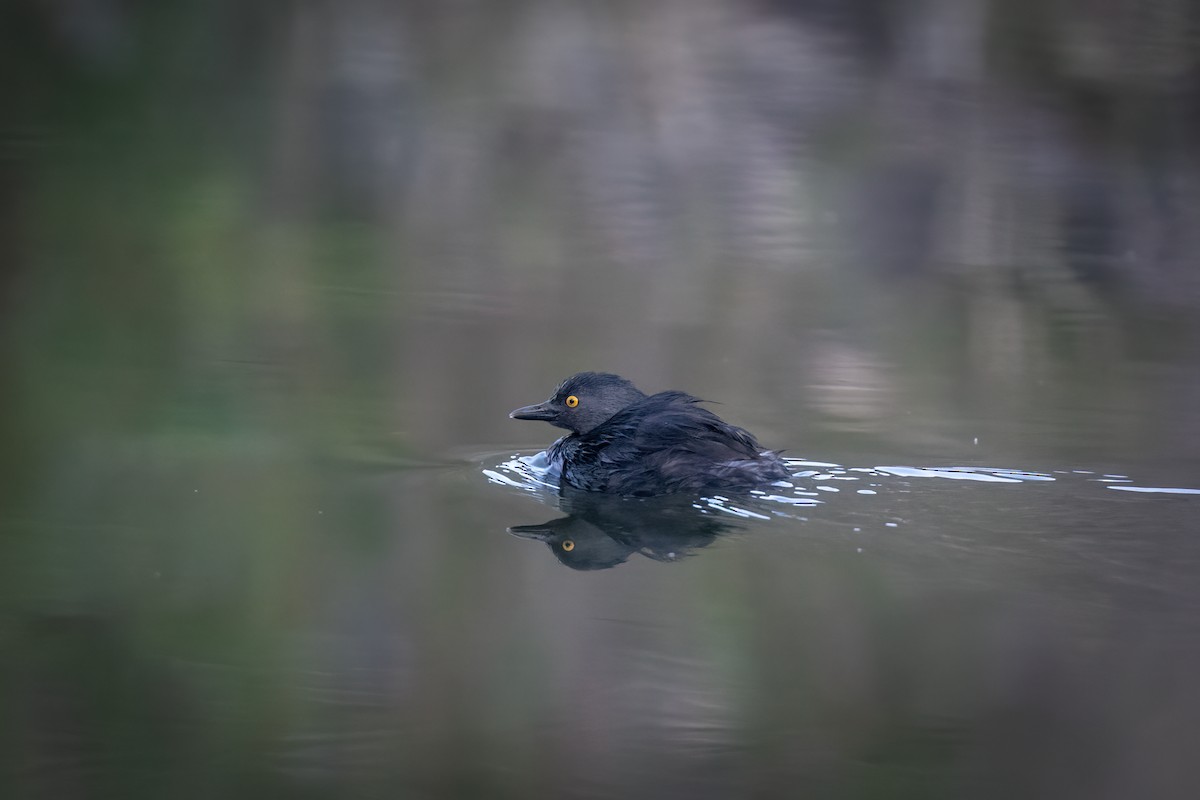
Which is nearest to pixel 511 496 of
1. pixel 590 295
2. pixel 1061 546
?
pixel 1061 546

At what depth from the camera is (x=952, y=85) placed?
12.8 metres

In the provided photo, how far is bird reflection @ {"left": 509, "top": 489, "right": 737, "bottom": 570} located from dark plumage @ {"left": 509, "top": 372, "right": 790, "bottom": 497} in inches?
3.6

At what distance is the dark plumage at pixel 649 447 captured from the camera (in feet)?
18.8

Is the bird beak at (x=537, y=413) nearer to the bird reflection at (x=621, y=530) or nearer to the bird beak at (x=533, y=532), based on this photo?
the bird reflection at (x=621, y=530)

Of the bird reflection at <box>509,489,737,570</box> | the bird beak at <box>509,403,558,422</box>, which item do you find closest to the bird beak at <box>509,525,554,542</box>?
the bird reflection at <box>509,489,737,570</box>

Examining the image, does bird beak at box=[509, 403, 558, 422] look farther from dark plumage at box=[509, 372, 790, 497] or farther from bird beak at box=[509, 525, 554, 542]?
bird beak at box=[509, 525, 554, 542]

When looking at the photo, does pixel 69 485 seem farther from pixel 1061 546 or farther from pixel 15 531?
pixel 1061 546

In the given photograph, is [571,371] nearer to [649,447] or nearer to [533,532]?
[649,447]

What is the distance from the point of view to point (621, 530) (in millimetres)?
5445

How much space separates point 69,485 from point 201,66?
7.24 metres

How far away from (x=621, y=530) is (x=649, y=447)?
586 mm

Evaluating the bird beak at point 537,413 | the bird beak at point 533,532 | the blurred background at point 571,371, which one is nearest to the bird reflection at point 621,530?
the bird beak at point 533,532

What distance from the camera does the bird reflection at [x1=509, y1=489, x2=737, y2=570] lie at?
5102 mm

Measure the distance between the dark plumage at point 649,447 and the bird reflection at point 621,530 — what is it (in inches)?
3.6
